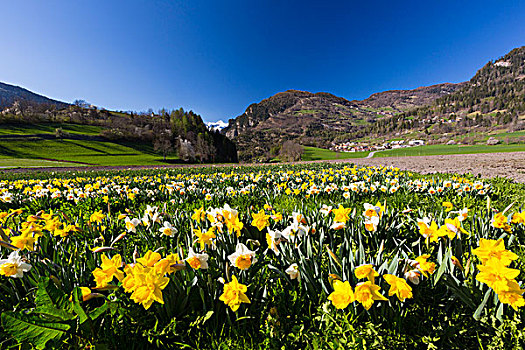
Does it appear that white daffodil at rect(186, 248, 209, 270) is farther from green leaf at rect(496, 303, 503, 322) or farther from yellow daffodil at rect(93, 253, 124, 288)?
green leaf at rect(496, 303, 503, 322)

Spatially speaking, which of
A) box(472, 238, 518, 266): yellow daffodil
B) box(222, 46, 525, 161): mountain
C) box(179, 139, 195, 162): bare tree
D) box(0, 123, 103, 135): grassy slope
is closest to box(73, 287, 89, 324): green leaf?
box(472, 238, 518, 266): yellow daffodil

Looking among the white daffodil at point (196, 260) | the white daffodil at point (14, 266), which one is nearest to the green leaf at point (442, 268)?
the white daffodil at point (196, 260)

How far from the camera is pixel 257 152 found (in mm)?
109188

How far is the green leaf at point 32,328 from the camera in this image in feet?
3.15

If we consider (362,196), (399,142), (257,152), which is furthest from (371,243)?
(399,142)

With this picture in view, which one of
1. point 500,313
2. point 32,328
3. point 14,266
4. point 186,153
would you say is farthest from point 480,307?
point 186,153

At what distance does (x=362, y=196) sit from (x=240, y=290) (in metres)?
4.05

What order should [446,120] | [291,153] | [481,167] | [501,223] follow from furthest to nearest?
[446,120] → [291,153] → [481,167] → [501,223]

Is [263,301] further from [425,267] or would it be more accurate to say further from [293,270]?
[425,267]

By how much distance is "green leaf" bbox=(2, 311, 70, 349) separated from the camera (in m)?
0.96

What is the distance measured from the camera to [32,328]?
39.0 inches

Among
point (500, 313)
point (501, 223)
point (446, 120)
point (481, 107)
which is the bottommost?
point (500, 313)

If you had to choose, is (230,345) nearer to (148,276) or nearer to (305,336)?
(305,336)

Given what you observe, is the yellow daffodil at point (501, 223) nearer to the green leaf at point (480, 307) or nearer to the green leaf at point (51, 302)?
the green leaf at point (480, 307)
